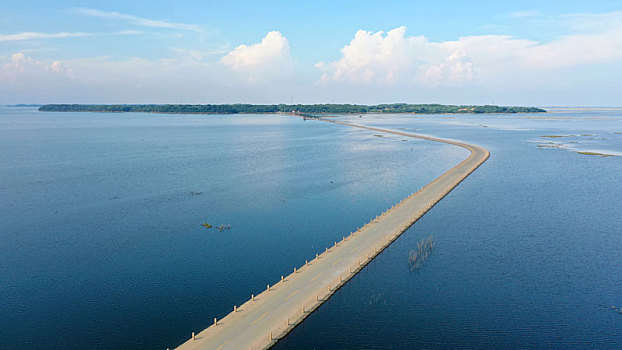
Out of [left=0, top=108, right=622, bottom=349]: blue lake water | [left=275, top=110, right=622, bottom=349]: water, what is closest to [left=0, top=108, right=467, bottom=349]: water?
[left=0, top=108, right=622, bottom=349]: blue lake water

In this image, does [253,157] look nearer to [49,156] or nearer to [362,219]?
[49,156]

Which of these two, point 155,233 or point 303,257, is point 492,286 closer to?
point 303,257

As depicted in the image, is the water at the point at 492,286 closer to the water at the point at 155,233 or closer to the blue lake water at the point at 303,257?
the blue lake water at the point at 303,257

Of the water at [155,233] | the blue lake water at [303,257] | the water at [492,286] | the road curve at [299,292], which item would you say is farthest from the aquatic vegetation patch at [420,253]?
the water at [155,233]

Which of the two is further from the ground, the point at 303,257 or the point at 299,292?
the point at 299,292

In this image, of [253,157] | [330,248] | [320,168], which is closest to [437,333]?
[330,248]

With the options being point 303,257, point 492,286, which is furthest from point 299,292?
point 492,286
